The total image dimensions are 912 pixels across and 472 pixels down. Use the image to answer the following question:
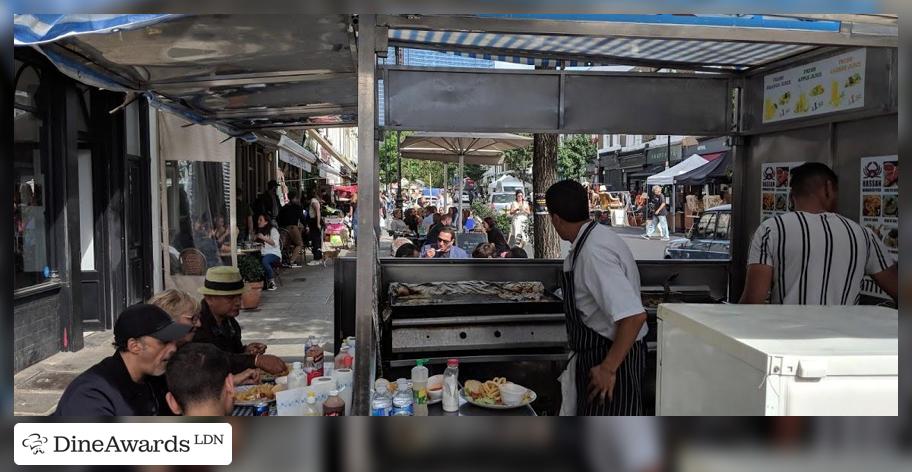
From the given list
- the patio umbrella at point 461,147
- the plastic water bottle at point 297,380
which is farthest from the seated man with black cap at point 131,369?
the patio umbrella at point 461,147

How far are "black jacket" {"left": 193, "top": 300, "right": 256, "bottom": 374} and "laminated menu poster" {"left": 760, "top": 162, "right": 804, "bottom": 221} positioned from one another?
4.34m

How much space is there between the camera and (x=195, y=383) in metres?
2.60

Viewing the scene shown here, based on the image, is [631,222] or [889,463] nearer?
[889,463]

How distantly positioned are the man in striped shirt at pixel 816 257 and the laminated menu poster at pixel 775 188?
190cm

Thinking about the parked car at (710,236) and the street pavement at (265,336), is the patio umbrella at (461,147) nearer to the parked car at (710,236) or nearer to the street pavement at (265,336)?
the street pavement at (265,336)

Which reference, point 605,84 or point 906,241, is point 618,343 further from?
point 605,84

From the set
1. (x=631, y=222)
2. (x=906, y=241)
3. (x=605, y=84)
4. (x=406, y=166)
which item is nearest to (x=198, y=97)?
(x=605, y=84)

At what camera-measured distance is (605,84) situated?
5387 mm

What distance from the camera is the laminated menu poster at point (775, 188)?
5.33 m

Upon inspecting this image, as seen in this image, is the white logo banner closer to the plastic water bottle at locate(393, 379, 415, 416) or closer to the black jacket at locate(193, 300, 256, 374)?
the plastic water bottle at locate(393, 379, 415, 416)

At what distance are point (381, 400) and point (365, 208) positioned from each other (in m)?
0.96

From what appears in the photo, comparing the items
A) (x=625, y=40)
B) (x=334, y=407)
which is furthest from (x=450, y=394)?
(x=625, y=40)

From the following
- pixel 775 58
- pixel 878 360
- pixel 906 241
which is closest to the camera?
pixel 878 360

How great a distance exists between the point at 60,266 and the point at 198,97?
10.5 ft
